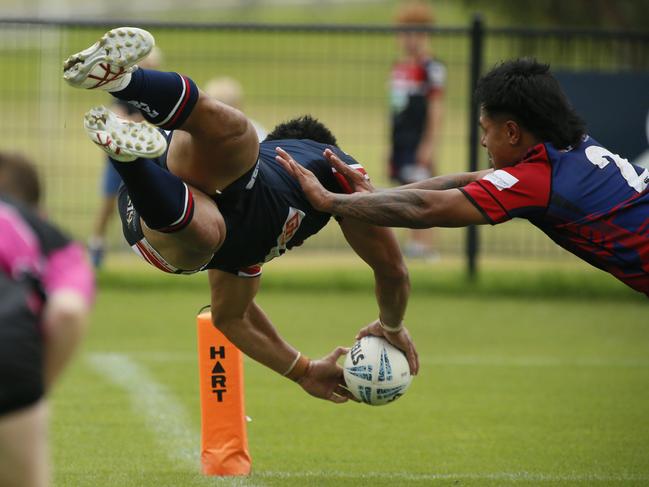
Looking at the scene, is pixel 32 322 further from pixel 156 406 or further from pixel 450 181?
pixel 156 406

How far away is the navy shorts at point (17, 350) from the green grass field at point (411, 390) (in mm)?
2420

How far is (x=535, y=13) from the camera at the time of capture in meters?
22.8

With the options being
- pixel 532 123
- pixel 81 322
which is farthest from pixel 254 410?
pixel 81 322

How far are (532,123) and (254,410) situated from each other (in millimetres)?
3309

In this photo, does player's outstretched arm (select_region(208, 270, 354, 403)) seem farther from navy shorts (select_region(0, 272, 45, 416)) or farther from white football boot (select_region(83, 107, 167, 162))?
navy shorts (select_region(0, 272, 45, 416))

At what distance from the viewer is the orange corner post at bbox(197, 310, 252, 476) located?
662 cm

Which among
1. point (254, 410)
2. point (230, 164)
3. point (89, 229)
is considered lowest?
point (89, 229)

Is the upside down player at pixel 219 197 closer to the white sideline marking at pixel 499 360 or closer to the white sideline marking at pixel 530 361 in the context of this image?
the white sideline marking at pixel 499 360

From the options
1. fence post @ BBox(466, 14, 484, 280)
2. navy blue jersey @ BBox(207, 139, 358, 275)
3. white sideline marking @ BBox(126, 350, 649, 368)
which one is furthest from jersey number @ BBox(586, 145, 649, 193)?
fence post @ BBox(466, 14, 484, 280)

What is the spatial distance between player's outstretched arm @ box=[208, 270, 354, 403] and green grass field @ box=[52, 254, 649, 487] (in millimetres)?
397

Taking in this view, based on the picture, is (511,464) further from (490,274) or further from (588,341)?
(490,274)

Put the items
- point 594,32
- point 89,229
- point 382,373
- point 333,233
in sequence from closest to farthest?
1. point 382,373
2. point 594,32
3. point 333,233
4. point 89,229

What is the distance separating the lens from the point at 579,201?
571cm

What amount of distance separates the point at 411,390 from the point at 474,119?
494 cm
